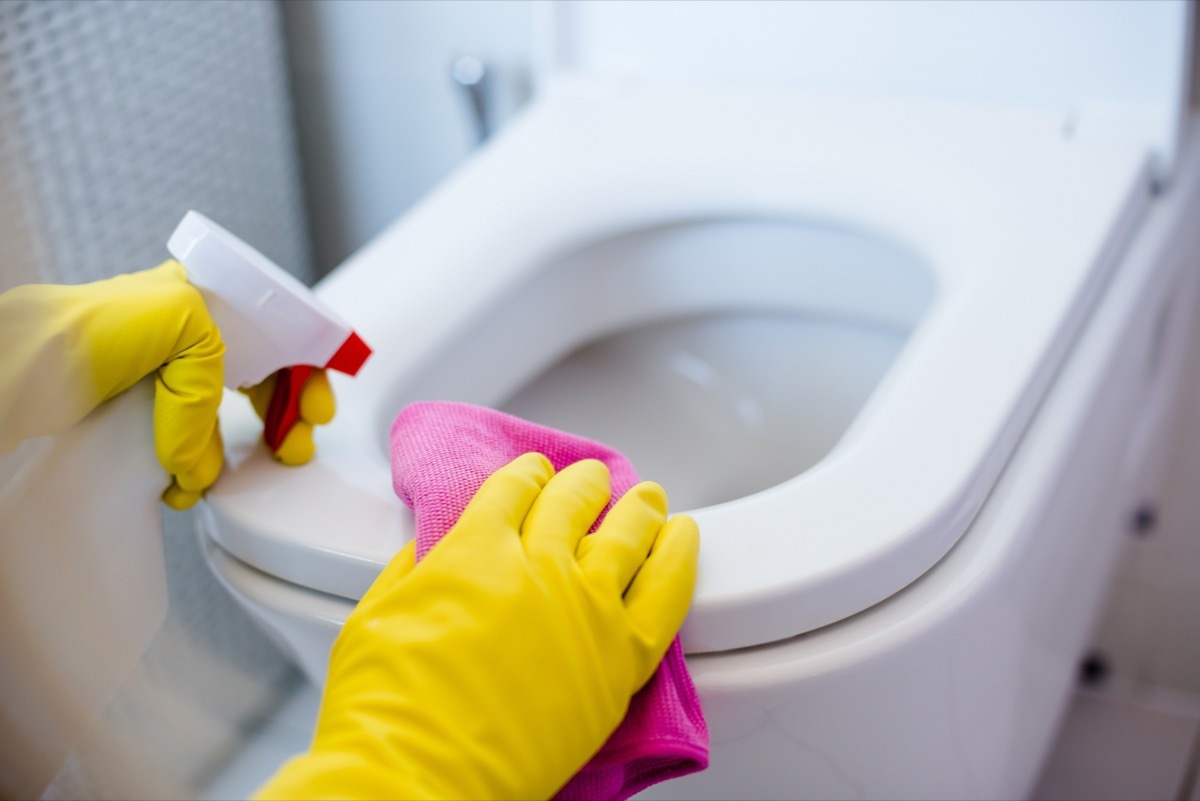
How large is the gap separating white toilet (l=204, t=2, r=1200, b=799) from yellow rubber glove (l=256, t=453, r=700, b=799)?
4 cm

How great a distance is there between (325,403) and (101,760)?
6.6 inches

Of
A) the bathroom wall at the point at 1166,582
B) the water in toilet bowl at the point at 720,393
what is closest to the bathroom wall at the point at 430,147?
the bathroom wall at the point at 1166,582

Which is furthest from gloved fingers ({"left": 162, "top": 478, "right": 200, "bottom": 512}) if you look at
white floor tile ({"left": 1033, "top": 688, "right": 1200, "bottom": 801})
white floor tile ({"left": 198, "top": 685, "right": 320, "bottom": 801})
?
white floor tile ({"left": 1033, "top": 688, "right": 1200, "bottom": 801})

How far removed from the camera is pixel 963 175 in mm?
692

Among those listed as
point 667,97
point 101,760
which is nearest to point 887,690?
point 101,760

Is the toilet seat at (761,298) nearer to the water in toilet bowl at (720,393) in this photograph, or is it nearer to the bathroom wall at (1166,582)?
the water in toilet bowl at (720,393)

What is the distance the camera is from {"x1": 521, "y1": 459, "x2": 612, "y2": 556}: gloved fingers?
0.43m

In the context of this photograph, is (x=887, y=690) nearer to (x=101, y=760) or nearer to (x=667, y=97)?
(x=101, y=760)

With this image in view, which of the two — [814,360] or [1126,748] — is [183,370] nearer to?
[814,360]

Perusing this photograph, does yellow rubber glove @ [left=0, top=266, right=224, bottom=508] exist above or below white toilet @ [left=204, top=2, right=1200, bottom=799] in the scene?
above

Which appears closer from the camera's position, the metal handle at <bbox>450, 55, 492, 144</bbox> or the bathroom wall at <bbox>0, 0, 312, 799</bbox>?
the bathroom wall at <bbox>0, 0, 312, 799</bbox>

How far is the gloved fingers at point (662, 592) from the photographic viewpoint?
0.42 m

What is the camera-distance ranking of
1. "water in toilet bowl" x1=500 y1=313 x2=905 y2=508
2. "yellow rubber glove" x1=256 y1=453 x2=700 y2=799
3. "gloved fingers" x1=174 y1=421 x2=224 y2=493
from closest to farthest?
"yellow rubber glove" x1=256 y1=453 x2=700 y2=799 < "gloved fingers" x1=174 y1=421 x2=224 y2=493 < "water in toilet bowl" x1=500 y1=313 x2=905 y2=508

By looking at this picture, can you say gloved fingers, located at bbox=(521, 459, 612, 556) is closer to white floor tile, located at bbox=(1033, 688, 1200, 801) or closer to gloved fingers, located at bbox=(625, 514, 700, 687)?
gloved fingers, located at bbox=(625, 514, 700, 687)
